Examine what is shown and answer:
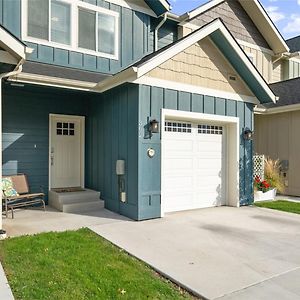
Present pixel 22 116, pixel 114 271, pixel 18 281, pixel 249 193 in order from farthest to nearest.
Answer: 1. pixel 249 193
2. pixel 22 116
3. pixel 114 271
4. pixel 18 281

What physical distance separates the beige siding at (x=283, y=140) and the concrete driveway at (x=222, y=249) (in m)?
4.07

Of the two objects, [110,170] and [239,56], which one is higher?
[239,56]

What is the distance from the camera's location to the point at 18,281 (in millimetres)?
3605

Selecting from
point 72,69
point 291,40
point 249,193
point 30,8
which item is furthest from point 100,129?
point 291,40

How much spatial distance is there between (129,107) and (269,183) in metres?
6.35

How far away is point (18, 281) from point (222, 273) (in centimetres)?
257

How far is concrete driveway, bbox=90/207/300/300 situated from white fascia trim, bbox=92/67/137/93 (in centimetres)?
316

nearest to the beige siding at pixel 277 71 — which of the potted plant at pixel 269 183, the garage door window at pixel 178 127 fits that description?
the potted plant at pixel 269 183

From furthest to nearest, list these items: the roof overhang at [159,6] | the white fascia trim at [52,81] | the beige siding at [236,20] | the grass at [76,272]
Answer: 1. the beige siding at [236,20]
2. the roof overhang at [159,6]
3. the white fascia trim at [52,81]
4. the grass at [76,272]

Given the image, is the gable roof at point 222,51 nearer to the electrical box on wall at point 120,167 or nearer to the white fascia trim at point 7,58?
the electrical box on wall at point 120,167

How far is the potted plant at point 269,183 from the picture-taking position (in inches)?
395

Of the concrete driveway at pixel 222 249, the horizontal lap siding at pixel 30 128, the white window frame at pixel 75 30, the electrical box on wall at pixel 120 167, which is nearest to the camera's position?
the concrete driveway at pixel 222 249

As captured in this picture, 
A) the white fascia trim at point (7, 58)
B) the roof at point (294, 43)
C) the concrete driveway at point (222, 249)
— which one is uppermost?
the roof at point (294, 43)

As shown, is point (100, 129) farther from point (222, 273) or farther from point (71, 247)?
point (222, 273)
